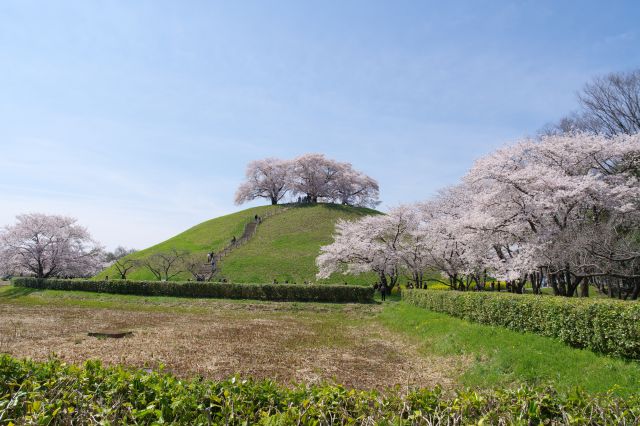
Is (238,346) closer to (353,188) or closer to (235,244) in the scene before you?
(235,244)

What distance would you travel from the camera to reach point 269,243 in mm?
61625

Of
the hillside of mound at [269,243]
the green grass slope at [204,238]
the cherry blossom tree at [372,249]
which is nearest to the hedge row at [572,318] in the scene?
the cherry blossom tree at [372,249]

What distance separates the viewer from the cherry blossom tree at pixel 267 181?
289 ft

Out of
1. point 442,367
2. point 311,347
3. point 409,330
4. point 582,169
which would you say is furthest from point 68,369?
point 582,169

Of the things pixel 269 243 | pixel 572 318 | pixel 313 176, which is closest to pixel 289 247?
pixel 269 243

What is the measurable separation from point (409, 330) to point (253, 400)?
1743cm

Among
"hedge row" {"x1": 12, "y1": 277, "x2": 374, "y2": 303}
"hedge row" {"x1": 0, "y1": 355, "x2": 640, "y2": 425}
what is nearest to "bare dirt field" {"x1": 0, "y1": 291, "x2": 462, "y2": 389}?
"hedge row" {"x1": 0, "y1": 355, "x2": 640, "y2": 425}

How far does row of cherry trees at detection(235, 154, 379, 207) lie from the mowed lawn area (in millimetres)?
64026

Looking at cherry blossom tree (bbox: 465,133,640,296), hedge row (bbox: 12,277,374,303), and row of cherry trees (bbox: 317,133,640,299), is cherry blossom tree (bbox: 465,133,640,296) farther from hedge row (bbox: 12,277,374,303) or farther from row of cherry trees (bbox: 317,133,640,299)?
hedge row (bbox: 12,277,374,303)

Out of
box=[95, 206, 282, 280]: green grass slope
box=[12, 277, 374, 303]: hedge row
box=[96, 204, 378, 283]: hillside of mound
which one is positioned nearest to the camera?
box=[12, 277, 374, 303]: hedge row

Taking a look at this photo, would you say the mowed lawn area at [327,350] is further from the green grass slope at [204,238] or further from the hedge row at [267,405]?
the green grass slope at [204,238]

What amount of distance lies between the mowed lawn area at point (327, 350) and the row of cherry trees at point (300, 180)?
2521 inches

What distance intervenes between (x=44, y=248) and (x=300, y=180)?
159 feet

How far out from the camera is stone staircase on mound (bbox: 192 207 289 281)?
50.4 m
